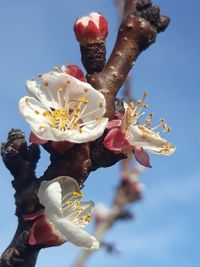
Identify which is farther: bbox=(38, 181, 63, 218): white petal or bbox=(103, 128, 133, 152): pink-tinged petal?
bbox=(103, 128, 133, 152): pink-tinged petal

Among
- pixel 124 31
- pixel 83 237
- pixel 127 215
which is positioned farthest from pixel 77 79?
pixel 127 215

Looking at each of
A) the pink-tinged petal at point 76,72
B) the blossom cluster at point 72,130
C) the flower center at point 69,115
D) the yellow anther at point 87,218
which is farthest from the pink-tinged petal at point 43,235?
the pink-tinged petal at point 76,72

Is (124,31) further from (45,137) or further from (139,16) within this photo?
(45,137)

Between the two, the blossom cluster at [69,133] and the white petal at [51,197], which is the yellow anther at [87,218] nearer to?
the blossom cluster at [69,133]

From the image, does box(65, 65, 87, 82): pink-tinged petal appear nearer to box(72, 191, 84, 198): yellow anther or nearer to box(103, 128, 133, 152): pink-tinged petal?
box(103, 128, 133, 152): pink-tinged petal

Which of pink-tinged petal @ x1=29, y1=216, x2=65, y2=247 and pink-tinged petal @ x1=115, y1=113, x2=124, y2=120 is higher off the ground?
pink-tinged petal @ x1=115, y1=113, x2=124, y2=120

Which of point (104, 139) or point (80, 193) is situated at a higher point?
point (104, 139)

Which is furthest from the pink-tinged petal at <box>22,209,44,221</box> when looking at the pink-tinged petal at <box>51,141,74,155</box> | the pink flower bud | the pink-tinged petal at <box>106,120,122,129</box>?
the pink flower bud

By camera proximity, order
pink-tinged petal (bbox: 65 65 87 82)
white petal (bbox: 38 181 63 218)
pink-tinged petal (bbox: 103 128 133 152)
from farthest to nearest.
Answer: pink-tinged petal (bbox: 65 65 87 82) < pink-tinged petal (bbox: 103 128 133 152) < white petal (bbox: 38 181 63 218)
